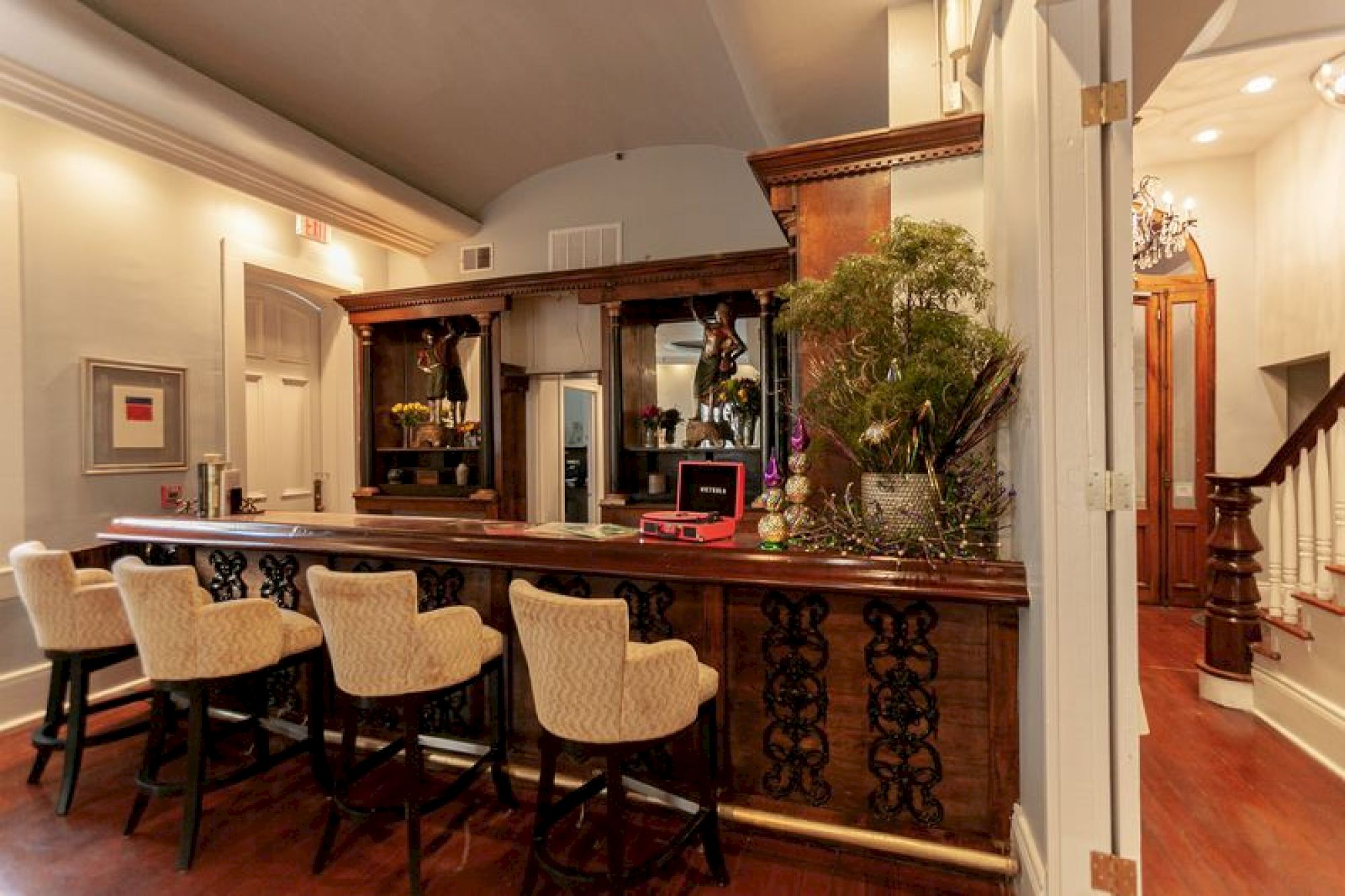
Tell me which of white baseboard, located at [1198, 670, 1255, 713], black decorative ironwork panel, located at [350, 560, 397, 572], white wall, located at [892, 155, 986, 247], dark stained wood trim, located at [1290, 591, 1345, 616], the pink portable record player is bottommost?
white baseboard, located at [1198, 670, 1255, 713]

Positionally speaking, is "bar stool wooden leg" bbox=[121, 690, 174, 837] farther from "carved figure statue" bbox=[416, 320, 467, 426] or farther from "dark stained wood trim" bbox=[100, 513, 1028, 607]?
"carved figure statue" bbox=[416, 320, 467, 426]

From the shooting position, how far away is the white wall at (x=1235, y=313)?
16.0 feet

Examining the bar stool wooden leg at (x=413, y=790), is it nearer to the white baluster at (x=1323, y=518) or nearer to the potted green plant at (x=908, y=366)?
the potted green plant at (x=908, y=366)

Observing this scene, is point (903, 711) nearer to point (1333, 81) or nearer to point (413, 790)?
point (413, 790)

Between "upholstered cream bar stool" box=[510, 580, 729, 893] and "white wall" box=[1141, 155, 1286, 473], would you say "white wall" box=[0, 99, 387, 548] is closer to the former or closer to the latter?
"upholstered cream bar stool" box=[510, 580, 729, 893]

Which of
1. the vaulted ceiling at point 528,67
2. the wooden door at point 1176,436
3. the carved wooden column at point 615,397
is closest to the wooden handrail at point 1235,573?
the wooden door at point 1176,436

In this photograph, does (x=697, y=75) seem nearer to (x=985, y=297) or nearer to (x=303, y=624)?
(x=985, y=297)

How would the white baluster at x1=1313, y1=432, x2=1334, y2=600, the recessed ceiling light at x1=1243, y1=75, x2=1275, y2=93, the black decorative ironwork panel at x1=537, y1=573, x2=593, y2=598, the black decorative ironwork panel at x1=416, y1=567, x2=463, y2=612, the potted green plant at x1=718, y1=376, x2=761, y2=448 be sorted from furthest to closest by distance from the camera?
the potted green plant at x1=718, y1=376, x2=761, y2=448
the recessed ceiling light at x1=1243, y1=75, x2=1275, y2=93
the white baluster at x1=1313, y1=432, x2=1334, y2=600
the black decorative ironwork panel at x1=416, y1=567, x2=463, y2=612
the black decorative ironwork panel at x1=537, y1=573, x2=593, y2=598

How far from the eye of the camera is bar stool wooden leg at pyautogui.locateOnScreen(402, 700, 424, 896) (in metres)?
1.88

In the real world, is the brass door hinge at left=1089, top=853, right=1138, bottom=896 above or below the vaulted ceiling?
below

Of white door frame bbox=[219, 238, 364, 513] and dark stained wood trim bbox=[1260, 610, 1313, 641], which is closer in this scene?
dark stained wood trim bbox=[1260, 610, 1313, 641]

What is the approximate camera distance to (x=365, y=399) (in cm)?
525

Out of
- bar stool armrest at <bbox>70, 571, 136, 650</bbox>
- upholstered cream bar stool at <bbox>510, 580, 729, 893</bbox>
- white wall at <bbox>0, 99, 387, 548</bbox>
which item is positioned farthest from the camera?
white wall at <bbox>0, 99, 387, 548</bbox>

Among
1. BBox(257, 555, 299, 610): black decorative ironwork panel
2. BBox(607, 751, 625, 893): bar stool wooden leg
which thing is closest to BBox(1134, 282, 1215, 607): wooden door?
BBox(607, 751, 625, 893): bar stool wooden leg
